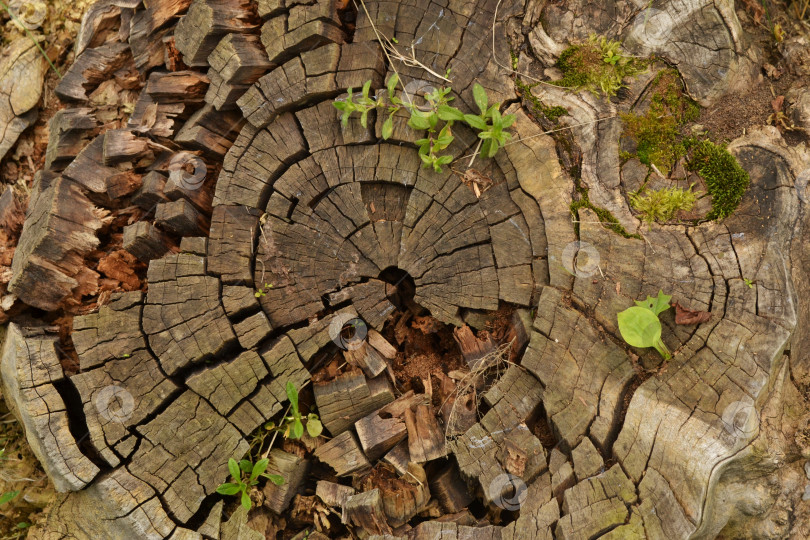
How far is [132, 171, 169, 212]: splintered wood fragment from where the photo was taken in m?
3.62

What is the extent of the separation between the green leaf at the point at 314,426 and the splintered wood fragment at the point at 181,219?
1.32 m

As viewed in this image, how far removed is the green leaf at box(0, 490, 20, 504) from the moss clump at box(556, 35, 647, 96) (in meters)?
4.13

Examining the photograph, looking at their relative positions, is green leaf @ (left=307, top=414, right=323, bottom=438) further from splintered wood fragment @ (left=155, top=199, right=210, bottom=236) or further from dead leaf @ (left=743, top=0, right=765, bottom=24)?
dead leaf @ (left=743, top=0, right=765, bottom=24)

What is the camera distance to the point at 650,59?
330cm

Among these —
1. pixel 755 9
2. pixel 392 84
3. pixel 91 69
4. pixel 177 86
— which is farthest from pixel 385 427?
pixel 755 9

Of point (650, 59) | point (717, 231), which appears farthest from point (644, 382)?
point (650, 59)

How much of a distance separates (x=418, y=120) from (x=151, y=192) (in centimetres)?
173

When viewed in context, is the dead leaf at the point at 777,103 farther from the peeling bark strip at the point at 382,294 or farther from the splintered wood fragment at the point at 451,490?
the splintered wood fragment at the point at 451,490

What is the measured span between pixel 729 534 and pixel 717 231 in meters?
1.60

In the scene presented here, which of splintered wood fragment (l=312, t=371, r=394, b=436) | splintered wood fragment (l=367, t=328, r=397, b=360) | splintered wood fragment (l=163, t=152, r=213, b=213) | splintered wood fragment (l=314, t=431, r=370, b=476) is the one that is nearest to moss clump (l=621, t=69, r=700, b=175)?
splintered wood fragment (l=367, t=328, r=397, b=360)

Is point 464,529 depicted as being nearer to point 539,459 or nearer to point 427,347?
point 539,459

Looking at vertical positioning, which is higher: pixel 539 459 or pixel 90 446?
pixel 539 459

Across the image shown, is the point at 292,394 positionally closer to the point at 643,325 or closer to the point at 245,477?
the point at 245,477

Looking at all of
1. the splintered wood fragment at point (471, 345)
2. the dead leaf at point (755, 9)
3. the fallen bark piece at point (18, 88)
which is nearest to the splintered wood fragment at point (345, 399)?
the splintered wood fragment at point (471, 345)
